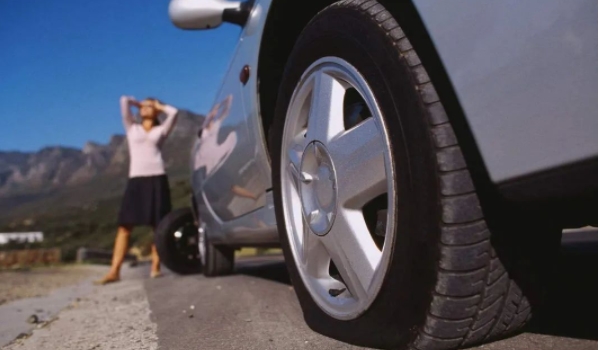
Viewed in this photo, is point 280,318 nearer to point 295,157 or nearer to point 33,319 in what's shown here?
point 295,157

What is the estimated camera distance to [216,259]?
4305mm

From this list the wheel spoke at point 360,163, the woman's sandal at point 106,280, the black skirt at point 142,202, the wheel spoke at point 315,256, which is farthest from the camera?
the black skirt at point 142,202

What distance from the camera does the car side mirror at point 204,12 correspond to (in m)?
2.67

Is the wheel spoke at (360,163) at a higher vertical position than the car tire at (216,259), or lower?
higher

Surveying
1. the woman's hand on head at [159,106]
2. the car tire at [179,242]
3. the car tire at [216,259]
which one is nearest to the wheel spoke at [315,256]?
the car tire at [216,259]

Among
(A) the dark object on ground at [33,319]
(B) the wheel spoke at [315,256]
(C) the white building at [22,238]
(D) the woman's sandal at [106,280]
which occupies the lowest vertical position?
(C) the white building at [22,238]

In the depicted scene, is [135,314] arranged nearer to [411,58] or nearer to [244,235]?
[244,235]

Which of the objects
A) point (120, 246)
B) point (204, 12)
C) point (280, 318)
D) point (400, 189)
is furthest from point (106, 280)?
point (400, 189)

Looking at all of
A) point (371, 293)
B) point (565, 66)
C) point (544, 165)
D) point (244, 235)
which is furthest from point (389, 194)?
point (244, 235)

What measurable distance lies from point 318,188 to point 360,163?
0.89 ft

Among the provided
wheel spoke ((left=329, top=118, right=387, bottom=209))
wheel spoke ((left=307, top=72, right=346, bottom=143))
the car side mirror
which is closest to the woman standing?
the car side mirror

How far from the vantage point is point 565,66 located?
940mm

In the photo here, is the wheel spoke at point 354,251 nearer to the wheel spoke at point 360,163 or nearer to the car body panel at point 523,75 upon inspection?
the wheel spoke at point 360,163

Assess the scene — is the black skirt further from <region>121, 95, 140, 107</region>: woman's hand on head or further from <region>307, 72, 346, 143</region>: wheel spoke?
<region>307, 72, 346, 143</region>: wheel spoke
